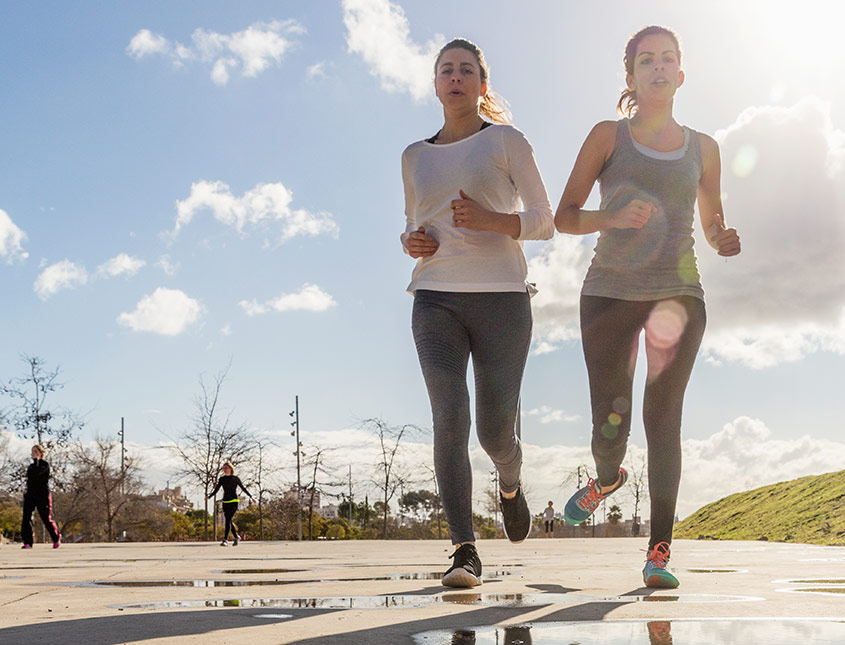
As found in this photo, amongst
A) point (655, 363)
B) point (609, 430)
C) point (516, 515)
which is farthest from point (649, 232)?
point (516, 515)

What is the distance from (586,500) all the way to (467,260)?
5.29 feet

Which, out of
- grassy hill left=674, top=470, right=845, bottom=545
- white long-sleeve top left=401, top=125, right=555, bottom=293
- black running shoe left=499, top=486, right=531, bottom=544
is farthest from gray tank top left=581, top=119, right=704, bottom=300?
grassy hill left=674, top=470, right=845, bottom=545

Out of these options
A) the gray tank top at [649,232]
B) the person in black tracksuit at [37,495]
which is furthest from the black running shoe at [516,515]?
the person in black tracksuit at [37,495]

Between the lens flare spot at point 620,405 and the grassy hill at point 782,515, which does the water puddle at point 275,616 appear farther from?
the grassy hill at point 782,515

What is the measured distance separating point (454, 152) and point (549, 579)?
2.14 meters

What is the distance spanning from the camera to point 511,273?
427 cm

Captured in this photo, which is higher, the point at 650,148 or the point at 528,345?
the point at 650,148

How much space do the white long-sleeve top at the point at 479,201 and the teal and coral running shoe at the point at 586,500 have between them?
1.30m

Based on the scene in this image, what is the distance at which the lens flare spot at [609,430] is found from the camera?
179 inches

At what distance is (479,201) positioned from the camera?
4332 millimetres

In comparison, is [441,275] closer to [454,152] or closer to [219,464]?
[454,152]

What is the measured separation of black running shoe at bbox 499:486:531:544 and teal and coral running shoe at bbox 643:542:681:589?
104 cm

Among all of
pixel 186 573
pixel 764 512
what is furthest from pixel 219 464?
pixel 186 573

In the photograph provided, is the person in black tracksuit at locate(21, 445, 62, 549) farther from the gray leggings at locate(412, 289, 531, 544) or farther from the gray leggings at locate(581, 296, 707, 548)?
the gray leggings at locate(581, 296, 707, 548)
